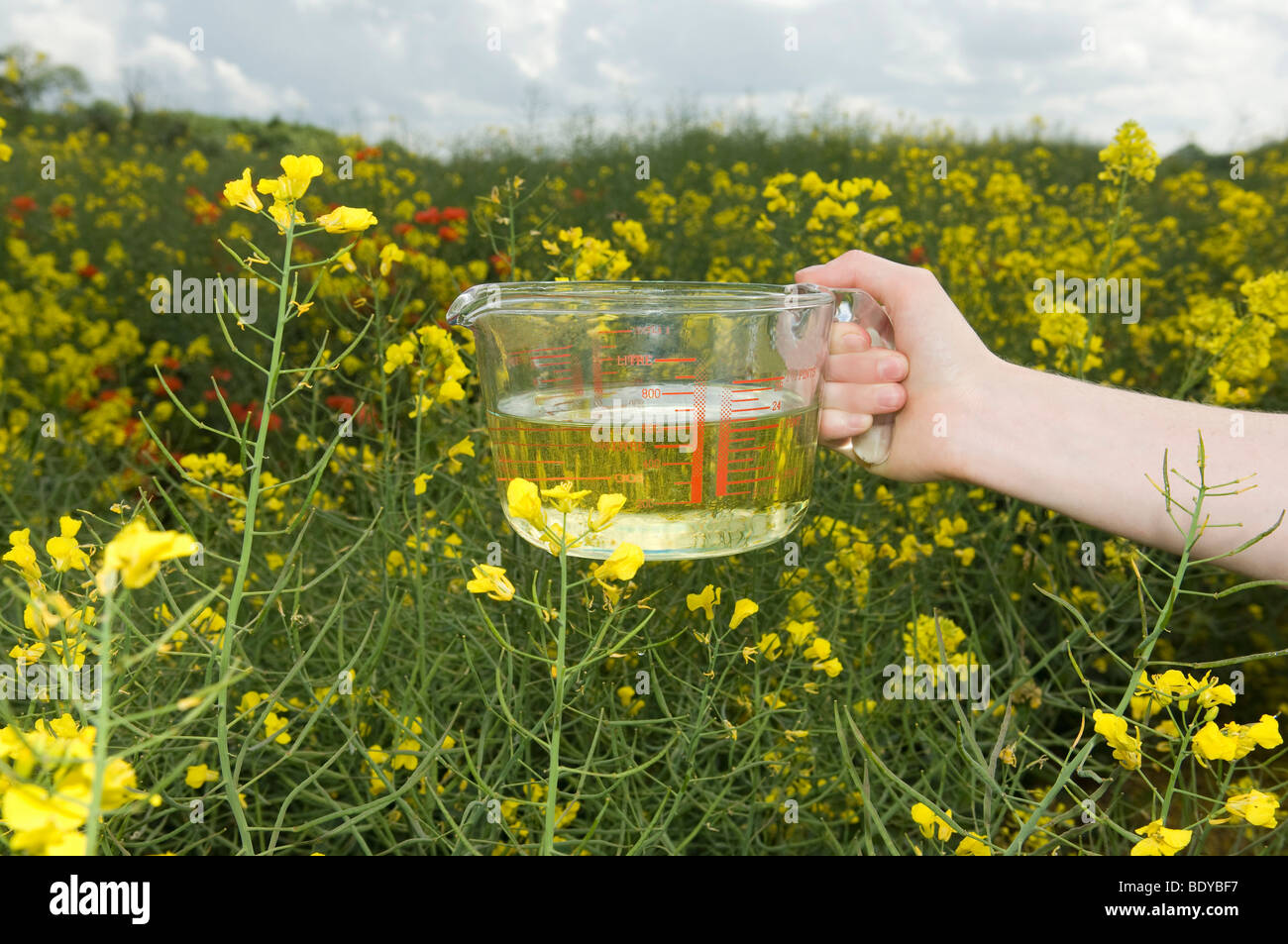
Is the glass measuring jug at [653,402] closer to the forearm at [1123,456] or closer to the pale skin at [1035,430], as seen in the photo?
the pale skin at [1035,430]

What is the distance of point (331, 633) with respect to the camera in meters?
1.24

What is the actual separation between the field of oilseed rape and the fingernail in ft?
0.88

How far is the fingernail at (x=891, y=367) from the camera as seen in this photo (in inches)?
44.1

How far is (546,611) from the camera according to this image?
65 cm

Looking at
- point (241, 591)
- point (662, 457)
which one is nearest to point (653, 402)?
point (662, 457)

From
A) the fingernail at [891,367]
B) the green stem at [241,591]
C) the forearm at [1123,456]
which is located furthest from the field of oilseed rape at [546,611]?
the fingernail at [891,367]

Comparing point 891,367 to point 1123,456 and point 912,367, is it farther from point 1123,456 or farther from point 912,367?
point 1123,456

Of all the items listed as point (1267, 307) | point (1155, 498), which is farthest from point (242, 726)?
point (1267, 307)

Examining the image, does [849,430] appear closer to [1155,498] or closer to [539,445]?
[1155,498]

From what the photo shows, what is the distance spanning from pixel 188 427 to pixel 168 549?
2.94 meters

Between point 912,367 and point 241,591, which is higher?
point 912,367

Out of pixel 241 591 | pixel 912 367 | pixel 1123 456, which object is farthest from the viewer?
pixel 912 367

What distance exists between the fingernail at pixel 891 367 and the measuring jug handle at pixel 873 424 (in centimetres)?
7

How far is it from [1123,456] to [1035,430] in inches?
3.8
